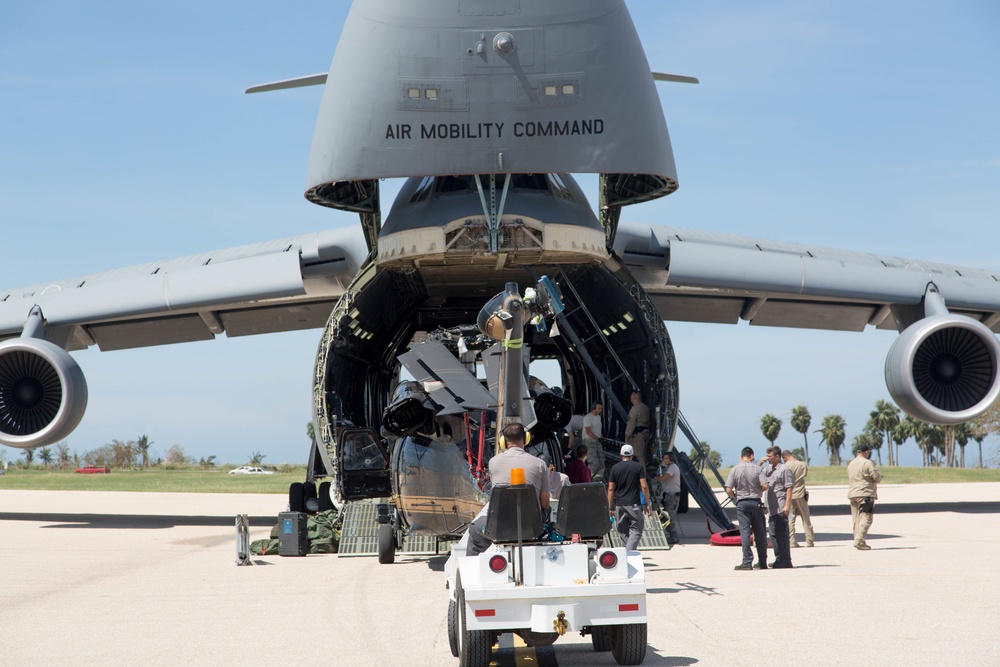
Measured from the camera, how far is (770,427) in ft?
246

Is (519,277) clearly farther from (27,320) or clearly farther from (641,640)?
(641,640)

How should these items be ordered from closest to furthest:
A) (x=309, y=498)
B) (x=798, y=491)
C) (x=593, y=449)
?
(x=798, y=491) → (x=593, y=449) → (x=309, y=498)

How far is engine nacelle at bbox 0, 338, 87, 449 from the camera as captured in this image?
655 inches

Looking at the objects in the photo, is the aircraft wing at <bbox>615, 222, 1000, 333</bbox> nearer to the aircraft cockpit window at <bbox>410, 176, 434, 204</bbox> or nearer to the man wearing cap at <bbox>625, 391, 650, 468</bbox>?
the man wearing cap at <bbox>625, 391, 650, 468</bbox>

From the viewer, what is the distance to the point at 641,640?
6695mm

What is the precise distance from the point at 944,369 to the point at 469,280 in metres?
7.21

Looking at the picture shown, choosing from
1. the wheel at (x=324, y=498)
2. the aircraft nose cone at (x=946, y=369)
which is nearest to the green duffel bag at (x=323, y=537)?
the wheel at (x=324, y=498)

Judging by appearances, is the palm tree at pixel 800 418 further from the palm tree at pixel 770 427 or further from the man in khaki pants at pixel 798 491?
the man in khaki pants at pixel 798 491

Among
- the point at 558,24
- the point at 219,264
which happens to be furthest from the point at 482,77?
the point at 219,264

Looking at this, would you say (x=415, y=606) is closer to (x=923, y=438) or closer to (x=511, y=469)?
(x=511, y=469)

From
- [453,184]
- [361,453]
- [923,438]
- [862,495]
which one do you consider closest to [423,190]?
[453,184]

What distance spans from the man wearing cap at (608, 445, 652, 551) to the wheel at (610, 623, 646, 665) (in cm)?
482

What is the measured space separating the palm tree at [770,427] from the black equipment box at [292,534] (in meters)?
61.6

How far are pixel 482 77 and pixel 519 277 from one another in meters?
4.46
